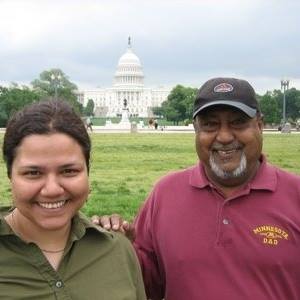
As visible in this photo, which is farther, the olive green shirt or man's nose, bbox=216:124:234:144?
man's nose, bbox=216:124:234:144

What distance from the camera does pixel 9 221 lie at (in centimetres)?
246

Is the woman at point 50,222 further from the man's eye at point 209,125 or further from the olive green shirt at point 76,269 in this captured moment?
the man's eye at point 209,125

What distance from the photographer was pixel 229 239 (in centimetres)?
298

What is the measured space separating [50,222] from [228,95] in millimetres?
1133

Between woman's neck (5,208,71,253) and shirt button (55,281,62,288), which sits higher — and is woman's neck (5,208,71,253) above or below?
above

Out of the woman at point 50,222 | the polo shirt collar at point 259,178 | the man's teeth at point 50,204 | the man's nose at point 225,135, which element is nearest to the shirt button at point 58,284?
the woman at point 50,222

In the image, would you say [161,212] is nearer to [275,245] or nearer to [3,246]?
[275,245]

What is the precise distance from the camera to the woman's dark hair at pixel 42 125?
2381 mm

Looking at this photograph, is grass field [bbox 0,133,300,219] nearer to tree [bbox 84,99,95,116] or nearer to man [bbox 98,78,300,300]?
man [bbox 98,78,300,300]

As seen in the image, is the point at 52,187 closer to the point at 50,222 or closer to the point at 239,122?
the point at 50,222

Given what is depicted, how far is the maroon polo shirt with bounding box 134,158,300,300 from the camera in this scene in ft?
9.67

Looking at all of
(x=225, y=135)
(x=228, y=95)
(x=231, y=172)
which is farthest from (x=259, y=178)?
(x=228, y=95)

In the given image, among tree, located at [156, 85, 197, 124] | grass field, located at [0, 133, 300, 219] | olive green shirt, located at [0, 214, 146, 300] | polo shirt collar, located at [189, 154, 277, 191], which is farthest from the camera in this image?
tree, located at [156, 85, 197, 124]

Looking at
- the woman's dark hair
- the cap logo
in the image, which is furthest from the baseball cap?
the woman's dark hair
